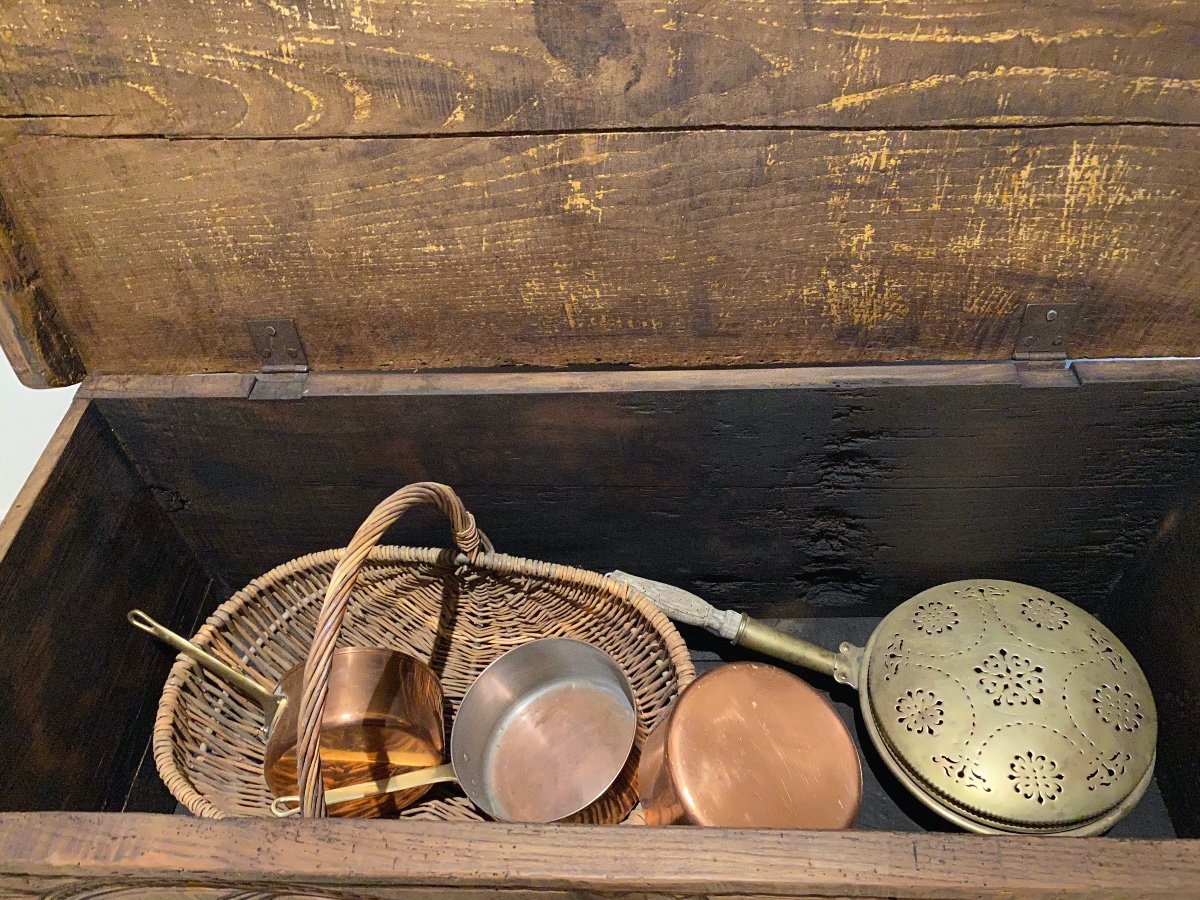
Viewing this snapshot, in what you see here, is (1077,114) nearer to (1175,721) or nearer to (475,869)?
(1175,721)

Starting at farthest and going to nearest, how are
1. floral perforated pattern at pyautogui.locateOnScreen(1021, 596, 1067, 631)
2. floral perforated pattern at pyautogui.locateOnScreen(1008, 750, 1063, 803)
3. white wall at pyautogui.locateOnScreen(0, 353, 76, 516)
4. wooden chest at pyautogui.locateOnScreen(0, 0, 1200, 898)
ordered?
white wall at pyautogui.locateOnScreen(0, 353, 76, 516) → floral perforated pattern at pyautogui.locateOnScreen(1021, 596, 1067, 631) → floral perforated pattern at pyautogui.locateOnScreen(1008, 750, 1063, 803) → wooden chest at pyautogui.locateOnScreen(0, 0, 1200, 898)

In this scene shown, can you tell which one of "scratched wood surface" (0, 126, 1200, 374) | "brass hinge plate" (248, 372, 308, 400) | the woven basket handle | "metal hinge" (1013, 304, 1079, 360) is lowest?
the woven basket handle

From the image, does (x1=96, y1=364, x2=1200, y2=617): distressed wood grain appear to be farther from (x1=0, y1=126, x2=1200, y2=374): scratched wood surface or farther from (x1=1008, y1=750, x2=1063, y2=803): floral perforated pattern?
(x1=1008, y1=750, x2=1063, y2=803): floral perforated pattern

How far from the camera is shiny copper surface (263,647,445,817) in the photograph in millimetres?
979

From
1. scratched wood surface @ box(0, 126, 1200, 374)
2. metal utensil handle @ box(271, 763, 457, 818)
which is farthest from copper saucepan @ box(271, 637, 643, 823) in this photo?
scratched wood surface @ box(0, 126, 1200, 374)

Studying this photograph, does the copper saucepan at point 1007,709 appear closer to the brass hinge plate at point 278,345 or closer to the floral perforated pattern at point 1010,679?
the floral perforated pattern at point 1010,679

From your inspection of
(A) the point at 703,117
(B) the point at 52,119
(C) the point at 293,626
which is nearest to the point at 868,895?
(A) the point at 703,117

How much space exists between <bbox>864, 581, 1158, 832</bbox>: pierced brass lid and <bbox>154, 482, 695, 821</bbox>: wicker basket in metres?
0.25

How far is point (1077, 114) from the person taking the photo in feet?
2.64

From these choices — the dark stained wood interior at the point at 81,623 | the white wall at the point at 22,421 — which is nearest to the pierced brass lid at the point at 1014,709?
the dark stained wood interior at the point at 81,623

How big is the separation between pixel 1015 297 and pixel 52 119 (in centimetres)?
101

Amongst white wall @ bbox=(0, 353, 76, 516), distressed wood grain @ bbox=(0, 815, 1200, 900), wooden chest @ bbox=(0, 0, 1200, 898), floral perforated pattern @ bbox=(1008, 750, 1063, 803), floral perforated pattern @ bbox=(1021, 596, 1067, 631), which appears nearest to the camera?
distressed wood grain @ bbox=(0, 815, 1200, 900)

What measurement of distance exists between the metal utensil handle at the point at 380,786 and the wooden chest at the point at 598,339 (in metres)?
0.22

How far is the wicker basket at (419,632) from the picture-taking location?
994 millimetres
